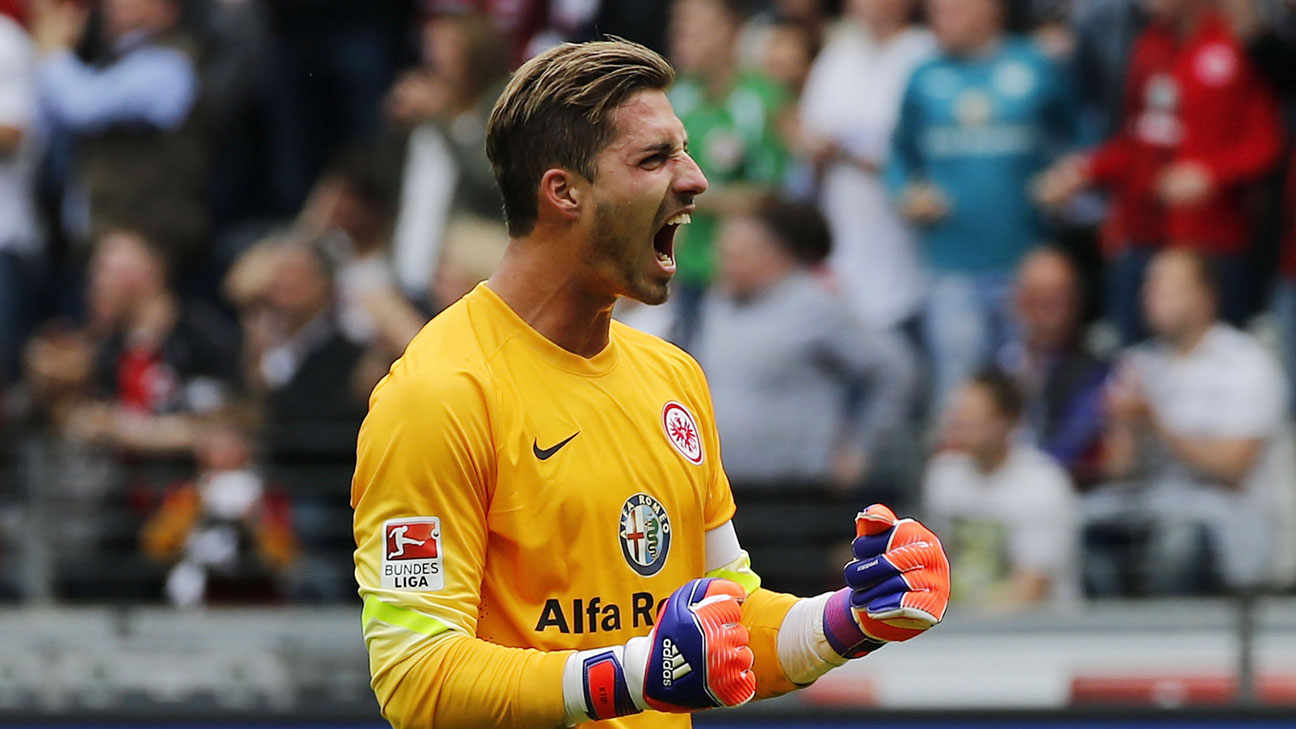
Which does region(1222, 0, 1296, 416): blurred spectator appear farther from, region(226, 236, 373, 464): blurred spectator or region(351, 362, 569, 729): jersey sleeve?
region(351, 362, 569, 729): jersey sleeve

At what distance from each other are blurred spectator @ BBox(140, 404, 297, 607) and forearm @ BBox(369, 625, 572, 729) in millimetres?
4961

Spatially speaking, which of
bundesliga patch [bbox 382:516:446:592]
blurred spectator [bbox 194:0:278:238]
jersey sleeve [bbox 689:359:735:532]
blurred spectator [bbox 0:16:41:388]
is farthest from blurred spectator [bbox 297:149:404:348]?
bundesliga patch [bbox 382:516:446:592]

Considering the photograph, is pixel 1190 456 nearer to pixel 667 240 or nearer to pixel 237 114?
pixel 667 240

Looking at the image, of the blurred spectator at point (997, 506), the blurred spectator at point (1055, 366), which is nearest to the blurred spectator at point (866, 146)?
the blurred spectator at point (1055, 366)

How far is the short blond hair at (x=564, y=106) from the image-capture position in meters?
3.73

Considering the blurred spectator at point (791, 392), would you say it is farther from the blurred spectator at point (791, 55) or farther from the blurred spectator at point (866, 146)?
the blurred spectator at point (791, 55)

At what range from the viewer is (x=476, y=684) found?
352 centimetres

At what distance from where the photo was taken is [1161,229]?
875 cm

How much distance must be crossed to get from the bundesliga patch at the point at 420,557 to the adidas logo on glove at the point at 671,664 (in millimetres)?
448

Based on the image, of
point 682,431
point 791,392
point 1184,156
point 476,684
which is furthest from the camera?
point 1184,156

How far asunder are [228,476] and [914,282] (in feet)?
10.7

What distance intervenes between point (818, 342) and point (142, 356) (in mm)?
3239

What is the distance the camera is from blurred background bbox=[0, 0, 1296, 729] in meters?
7.86

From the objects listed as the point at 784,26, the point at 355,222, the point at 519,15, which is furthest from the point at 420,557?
the point at 519,15
